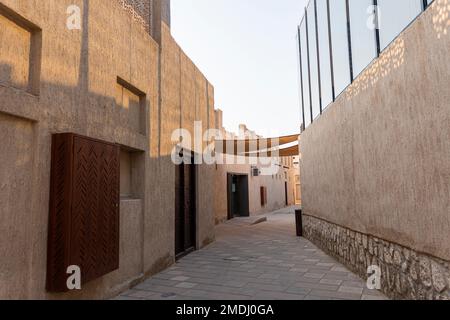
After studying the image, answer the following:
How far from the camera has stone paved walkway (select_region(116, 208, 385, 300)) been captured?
171 inches

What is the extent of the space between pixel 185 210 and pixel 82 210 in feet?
13.5

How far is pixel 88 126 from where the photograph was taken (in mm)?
3881

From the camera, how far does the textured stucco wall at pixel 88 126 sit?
2.90 meters

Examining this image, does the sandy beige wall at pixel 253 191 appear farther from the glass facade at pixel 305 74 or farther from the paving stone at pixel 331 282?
the paving stone at pixel 331 282

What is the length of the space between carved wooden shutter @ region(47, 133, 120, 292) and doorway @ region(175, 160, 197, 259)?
299 centimetres

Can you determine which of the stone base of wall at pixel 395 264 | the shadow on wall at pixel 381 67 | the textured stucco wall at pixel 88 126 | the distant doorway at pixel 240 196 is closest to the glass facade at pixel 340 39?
the shadow on wall at pixel 381 67

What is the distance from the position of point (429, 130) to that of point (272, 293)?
9.03 ft

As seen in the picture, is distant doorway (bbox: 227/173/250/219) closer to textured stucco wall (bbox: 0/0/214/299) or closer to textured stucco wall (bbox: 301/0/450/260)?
textured stucco wall (bbox: 0/0/214/299)

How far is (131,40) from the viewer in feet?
16.4

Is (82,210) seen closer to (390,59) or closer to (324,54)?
(390,59)

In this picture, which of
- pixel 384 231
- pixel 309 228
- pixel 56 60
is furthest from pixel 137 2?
pixel 309 228

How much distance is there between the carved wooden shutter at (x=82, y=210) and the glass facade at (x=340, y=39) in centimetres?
369

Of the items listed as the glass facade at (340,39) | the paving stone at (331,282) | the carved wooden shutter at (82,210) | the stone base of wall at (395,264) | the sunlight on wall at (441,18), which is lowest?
the paving stone at (331,282)
